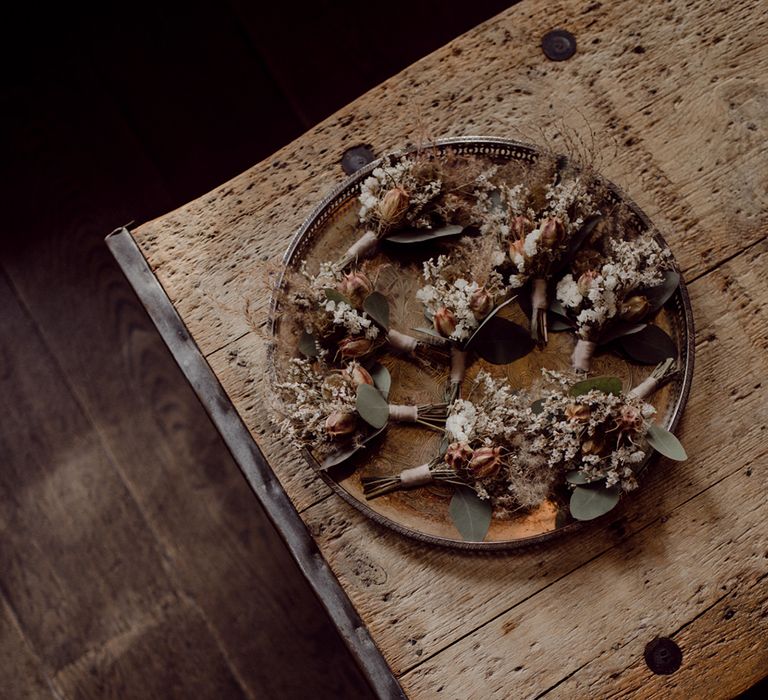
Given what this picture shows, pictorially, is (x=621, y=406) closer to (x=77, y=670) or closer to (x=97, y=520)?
(x=97, y=520)

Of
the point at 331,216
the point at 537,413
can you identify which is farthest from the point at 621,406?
the point at 331,216

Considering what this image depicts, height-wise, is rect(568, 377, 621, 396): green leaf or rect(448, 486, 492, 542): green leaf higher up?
rect(568, 377, 621, 396): green leaf

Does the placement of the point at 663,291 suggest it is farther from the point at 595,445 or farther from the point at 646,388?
the point at 595,445

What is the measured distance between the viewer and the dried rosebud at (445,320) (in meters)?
1.11

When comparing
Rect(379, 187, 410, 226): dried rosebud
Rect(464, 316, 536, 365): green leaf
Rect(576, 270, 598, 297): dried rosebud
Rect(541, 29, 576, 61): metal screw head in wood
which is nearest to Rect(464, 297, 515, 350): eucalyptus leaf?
Rect(464, 316, 536, 365): green leaf

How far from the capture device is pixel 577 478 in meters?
1.09

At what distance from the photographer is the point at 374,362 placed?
1168 millimetres

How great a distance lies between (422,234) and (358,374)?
26 cm

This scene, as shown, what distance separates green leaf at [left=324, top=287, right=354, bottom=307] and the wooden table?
14 centimetres

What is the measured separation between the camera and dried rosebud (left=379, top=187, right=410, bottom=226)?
1142 millimetres

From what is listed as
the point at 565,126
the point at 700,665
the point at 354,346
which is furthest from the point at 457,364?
the point at 700,665

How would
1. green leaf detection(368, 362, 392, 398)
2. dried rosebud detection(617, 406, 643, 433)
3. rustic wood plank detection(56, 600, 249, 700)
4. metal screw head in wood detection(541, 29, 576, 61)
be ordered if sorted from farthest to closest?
rustic wood plank detection(56, 600, 249, 700), metal screw head in wood detection(541, 29, 576, 61), green leaf detection(368, 362, 392, 398), dried rosebud detection(617, 406, 643, 433)

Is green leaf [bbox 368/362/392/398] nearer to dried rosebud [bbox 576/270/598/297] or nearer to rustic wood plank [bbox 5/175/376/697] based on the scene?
dried rosebud [bbox 576/270/598/297]

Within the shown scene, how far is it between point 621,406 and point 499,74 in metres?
0.64
